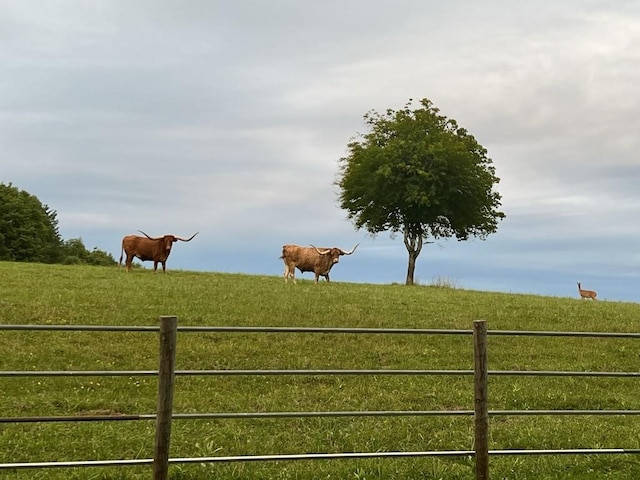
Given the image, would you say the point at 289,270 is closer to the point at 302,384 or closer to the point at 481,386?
the point at 302,384

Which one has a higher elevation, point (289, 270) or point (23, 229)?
point (23, 229)

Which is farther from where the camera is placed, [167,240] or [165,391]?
[167,240]

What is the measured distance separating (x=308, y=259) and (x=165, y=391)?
23.3 metres

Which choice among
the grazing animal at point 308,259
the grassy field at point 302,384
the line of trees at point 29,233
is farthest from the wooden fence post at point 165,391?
the line of trees at point 29,233

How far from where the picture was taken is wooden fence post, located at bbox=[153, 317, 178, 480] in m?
Result: 6.52

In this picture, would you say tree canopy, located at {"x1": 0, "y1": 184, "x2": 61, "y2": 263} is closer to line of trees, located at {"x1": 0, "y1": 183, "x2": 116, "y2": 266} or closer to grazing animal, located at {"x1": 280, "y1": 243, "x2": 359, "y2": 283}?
line of trees, located at {"x1": 0, "y1": 183, "x2": 116, "y2": 266}

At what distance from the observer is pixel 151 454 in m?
8.66

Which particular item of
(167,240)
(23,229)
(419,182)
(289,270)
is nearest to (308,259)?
(289,270)

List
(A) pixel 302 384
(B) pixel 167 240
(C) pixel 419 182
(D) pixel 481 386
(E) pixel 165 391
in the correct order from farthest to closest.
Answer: (C) pixel 419 182, (B) pixel 167 240, (A) pixel 302 384, (D) pixel 481 386, (E) pixel 165 391

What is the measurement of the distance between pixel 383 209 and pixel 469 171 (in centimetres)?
620

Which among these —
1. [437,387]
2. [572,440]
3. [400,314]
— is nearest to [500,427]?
[572,440]

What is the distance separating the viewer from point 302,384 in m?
13.1

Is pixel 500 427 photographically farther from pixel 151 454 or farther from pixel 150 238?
pixel 150 238

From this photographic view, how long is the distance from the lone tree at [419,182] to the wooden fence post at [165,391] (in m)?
36.4
